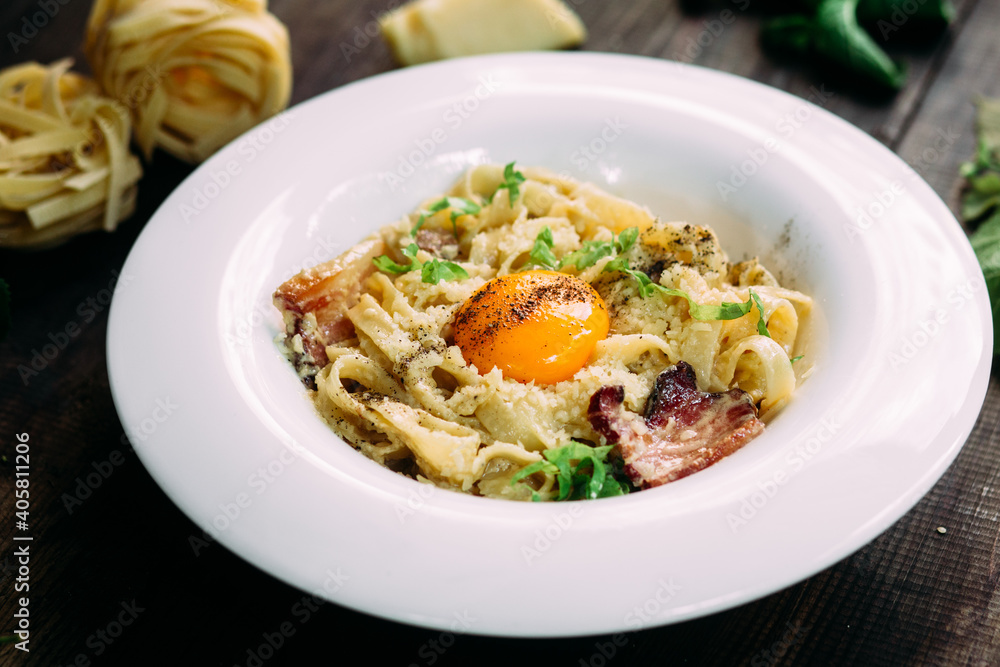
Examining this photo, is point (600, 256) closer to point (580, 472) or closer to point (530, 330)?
point (530, 330)

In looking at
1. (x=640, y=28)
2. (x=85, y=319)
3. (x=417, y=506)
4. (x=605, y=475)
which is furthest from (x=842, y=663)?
(x=640, y=28)

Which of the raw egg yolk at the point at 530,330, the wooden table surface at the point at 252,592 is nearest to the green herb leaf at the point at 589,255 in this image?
the raw egg yolk at the point at 530,330

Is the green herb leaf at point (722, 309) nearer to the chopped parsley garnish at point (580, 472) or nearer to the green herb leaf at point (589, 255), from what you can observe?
the green herb leaf at point (589, 255)

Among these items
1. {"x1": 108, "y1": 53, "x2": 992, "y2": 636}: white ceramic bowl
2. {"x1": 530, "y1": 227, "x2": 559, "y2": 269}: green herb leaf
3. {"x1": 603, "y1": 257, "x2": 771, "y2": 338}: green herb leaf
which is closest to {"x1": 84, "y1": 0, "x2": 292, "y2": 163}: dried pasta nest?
{"x1": 108, "y1": 53, "x2": 992, "y2": 636}: white ceramic bowl

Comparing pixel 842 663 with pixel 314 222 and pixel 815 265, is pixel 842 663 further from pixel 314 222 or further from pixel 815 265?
pixel 314 222

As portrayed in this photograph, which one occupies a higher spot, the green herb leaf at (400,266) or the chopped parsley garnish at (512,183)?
the chopped parsley garnish at (512,183)

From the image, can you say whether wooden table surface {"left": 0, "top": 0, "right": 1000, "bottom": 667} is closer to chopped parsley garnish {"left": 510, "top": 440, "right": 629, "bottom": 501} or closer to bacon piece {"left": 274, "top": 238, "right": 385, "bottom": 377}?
chopped parsley garnish {"left": 510, "top": 440, "right": 629, "bottom": 501}
